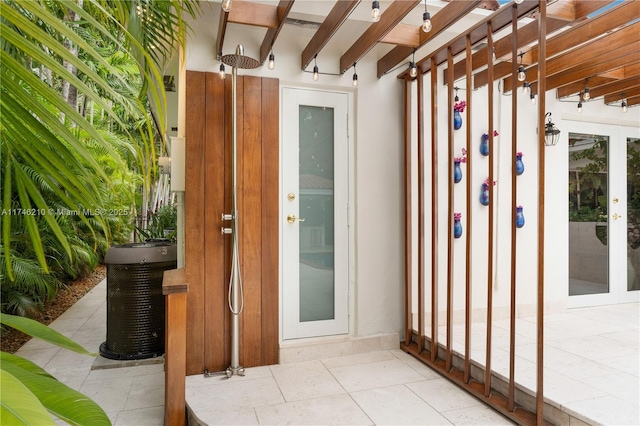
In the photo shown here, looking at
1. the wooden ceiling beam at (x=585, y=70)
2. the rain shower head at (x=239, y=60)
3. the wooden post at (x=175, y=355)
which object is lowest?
Result: the wooden post at (x=175, y=355)

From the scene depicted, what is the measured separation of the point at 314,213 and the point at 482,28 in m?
1.76

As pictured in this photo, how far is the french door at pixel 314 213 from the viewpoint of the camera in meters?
3.15

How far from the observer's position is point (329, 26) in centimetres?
251

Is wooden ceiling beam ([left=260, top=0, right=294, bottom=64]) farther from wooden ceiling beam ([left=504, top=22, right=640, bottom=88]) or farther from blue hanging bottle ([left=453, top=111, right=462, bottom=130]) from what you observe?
wooden ceiling beam ([left=504, top=22, right=640, bottom=88])

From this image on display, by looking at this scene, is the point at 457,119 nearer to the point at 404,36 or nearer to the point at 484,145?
the point at 484,145

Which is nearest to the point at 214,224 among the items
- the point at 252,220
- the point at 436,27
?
the point at 252,220

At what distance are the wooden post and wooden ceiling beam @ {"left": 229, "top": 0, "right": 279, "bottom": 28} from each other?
165 cm

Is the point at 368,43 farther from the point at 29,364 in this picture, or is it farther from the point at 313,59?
Answer: the point at 29,364

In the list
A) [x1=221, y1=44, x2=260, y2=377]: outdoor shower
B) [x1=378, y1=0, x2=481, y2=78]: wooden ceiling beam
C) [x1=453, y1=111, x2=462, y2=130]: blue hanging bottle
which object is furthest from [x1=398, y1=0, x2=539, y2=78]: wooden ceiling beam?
[x1=221, y1=44, x2=260, y2=377]: outdoor shower

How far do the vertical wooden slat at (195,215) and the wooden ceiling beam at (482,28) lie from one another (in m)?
1.72

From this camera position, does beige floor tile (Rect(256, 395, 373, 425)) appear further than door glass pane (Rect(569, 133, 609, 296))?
No

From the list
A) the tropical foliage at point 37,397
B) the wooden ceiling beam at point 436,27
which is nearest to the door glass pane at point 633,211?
the wooden ceiling beam at point 436,27

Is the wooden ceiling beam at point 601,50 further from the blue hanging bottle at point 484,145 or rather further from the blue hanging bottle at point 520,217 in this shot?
the blue hanging bottle at point 520,217

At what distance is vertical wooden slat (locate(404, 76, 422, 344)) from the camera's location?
10.8 feet
